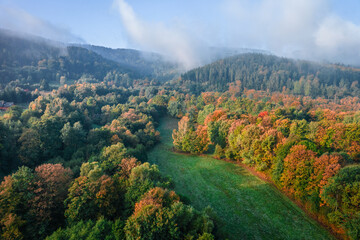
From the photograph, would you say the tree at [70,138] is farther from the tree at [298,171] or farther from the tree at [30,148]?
the tree at [298,171]

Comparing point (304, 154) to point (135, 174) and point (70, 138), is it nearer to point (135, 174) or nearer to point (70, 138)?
point (135, 174)

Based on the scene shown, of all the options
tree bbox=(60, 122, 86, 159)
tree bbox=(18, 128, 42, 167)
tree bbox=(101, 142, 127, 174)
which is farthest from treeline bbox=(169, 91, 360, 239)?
tree bbox=(18, 128, 42, 167)

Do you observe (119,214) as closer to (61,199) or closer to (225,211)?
(61,199)

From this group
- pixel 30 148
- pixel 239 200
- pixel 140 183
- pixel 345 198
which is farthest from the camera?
pixel 30 148

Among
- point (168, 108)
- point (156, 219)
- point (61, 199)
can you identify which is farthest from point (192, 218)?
point (168, 108)

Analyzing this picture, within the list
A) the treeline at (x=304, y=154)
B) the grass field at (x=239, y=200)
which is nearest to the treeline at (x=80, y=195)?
the grass field at (x=239, y=200)

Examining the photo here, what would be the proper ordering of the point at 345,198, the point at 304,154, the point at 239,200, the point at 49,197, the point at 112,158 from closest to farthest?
the point at 345,198 → the point at 49,197 → the point at 304,154 → the point at 239,200 → the point at 112,158

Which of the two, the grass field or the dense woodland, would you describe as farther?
the grass field

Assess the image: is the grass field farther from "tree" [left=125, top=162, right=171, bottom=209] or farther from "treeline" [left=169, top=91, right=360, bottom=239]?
"tree" [left=125, top=162, right=171, bottom=209]

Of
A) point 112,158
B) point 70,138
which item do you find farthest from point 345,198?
point 70,138
